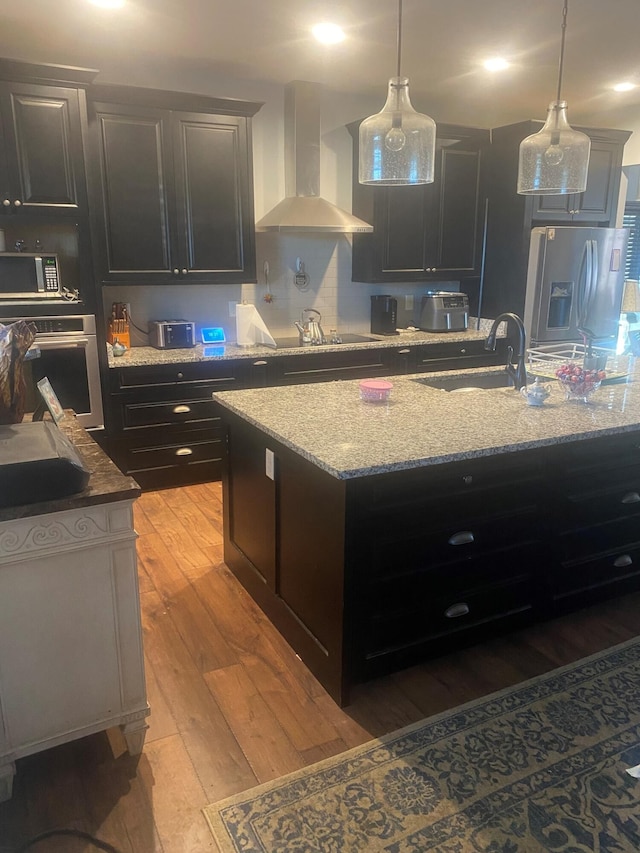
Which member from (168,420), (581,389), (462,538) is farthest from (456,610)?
(168,420)

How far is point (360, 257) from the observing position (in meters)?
4.96

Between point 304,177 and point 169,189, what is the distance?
3.39 ft

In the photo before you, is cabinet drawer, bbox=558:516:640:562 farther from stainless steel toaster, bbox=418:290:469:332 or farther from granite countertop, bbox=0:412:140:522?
stainless steel toaster, bbox=418:290:469:332

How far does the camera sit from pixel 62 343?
141 inches

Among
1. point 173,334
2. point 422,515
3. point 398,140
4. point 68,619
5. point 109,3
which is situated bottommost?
point 68,619

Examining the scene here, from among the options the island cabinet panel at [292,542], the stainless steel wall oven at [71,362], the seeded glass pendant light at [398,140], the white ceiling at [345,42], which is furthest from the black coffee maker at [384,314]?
the seeded glass pendant light at [398,140]

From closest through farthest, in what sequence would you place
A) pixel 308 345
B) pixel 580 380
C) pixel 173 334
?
1. pixel 580 380
2. pixel 173 334
3. pixel 308 345

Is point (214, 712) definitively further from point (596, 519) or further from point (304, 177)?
point (304, 177)

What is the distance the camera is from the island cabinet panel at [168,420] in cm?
386

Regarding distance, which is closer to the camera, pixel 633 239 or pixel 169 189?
pixel 169 189

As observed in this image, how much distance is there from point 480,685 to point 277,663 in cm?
74

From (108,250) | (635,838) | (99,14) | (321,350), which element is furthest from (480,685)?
(99,14)

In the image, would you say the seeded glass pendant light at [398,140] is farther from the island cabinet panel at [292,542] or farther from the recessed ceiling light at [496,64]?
the recessed ceiling light at [496,64]

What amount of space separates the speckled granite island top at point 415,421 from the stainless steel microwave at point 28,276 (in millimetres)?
1496
